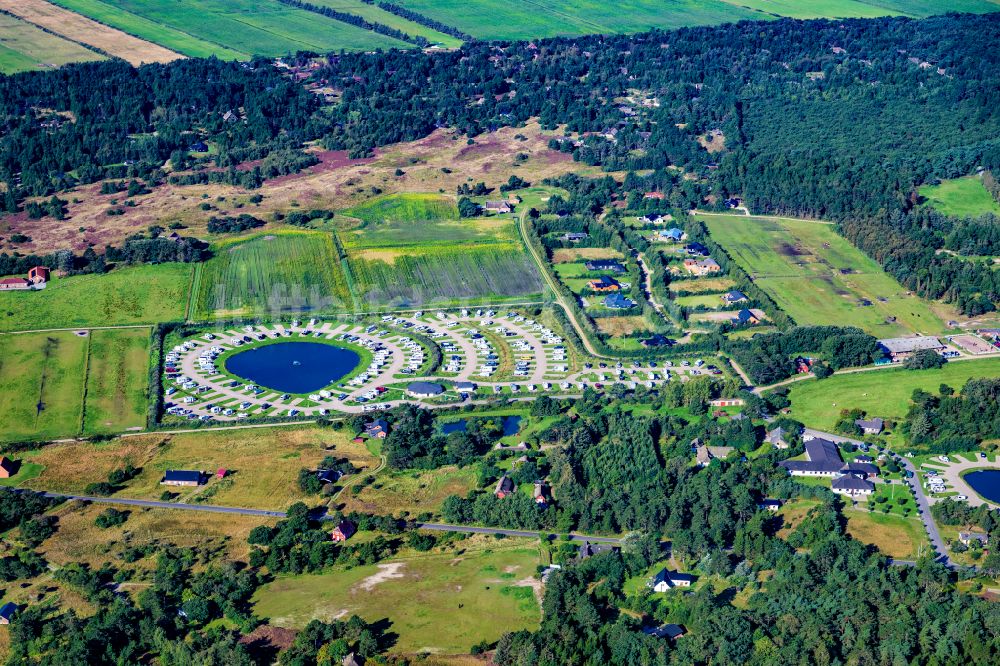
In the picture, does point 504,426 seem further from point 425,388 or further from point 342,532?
point 342,532

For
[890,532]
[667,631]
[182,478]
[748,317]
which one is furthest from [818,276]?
[182,478]

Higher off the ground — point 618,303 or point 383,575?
point 618,303

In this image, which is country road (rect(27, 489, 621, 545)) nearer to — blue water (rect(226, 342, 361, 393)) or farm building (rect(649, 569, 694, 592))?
farm building (rect(649, 569, 694, 592))

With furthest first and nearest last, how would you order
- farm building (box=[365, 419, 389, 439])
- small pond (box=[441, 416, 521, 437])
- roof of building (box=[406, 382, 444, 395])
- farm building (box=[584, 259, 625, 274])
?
1. farm building (box=[584, 259, 625, 274])
2. roof of building (box=[406, 382, 444, 395])
3. small pond (box=[441, 416, 521, 437])
4. farm building (box=[365, 419, 389, 439])

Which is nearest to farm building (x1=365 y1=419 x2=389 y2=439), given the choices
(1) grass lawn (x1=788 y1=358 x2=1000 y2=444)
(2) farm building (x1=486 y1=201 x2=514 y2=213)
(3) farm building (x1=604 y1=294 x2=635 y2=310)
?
(3) farm building (x1=604 y1=294 x2=635 y2=310)

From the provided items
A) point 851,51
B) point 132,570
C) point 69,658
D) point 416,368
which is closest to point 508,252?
point 416,368

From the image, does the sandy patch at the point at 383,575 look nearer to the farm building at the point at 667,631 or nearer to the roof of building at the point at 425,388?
the farm building at the point at 667,631
